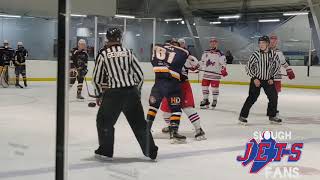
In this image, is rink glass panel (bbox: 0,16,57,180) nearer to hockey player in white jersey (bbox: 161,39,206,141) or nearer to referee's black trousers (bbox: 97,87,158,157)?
referee's black trousers (bbox: 97,87,158,157)

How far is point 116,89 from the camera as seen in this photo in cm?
306

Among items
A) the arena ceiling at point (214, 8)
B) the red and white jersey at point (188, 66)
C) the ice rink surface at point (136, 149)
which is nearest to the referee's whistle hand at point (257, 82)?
the ice rink surface at point (136, 149)

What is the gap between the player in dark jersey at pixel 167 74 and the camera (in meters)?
3.72

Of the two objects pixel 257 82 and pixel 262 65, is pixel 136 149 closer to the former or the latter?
pixel 257 82

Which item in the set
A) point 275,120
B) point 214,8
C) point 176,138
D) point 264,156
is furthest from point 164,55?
point 214,8

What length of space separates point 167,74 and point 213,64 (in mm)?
3215

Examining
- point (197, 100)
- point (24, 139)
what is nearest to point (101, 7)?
point (24, 139)

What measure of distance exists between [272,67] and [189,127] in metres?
1.05

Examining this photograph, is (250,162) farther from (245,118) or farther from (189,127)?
(245,118)

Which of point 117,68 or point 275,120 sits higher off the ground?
point 117,68

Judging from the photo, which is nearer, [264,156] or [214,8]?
[264,156]

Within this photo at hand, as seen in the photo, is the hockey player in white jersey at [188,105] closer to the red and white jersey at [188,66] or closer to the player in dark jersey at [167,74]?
the red and white jersey at [188,66]

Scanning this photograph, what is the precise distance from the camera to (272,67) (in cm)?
496

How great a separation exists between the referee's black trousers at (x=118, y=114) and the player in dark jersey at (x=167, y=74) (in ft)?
1.80
